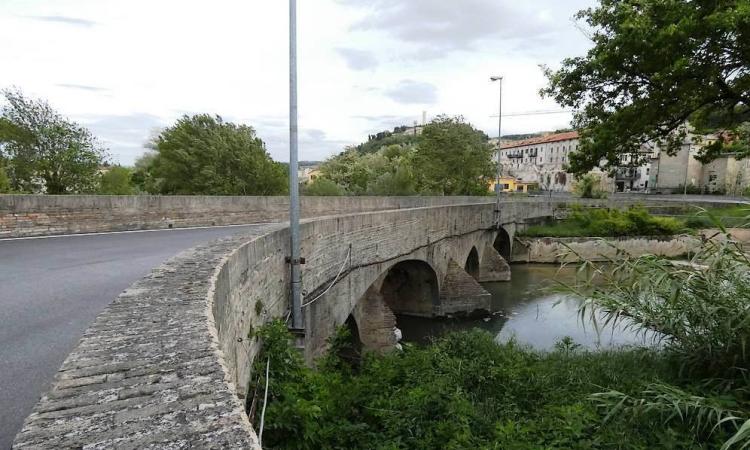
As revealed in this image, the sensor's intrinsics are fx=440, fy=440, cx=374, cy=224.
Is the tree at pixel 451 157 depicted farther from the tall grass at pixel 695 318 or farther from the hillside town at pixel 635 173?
the tall grass at pixel 695 318

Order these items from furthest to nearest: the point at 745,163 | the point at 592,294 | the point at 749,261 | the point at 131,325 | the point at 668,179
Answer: the point at 668,179 < the point at 745,163 < the point at 592,294 < the point at 749,261 < the point at 131,325

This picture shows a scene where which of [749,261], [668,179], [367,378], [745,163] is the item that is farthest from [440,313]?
[668,179]

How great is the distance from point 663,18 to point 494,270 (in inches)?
603

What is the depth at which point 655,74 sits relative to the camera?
1071 cm

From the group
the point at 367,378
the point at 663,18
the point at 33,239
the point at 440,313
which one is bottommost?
the point at 440,313

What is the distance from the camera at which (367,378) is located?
7.11 m

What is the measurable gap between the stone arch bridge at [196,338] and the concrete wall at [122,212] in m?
5.19

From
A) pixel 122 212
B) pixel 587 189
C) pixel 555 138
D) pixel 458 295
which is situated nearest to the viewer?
pixel 122 212

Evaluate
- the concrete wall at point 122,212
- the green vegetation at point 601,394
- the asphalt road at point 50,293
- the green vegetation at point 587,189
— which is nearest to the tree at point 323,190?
the concrete wall at point 122,212

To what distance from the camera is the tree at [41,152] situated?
16609mm

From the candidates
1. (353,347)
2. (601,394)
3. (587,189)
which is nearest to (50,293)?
(601,394)

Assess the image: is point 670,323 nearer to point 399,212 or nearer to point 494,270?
point 399,212

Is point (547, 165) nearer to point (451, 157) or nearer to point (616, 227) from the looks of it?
point (451, 157)

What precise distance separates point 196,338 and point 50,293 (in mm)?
3924
